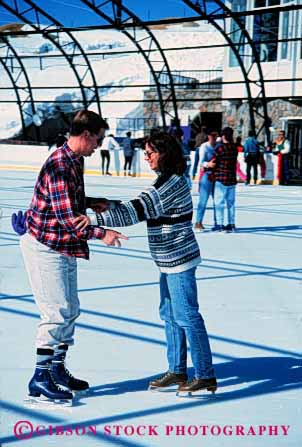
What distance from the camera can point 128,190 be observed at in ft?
49.8

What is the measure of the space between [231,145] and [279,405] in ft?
19.1

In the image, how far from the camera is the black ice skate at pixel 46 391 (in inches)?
124

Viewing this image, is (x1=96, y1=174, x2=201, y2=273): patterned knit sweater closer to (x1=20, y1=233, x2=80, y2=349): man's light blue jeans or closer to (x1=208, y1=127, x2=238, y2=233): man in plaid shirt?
(x1=20, y1=233, x2=80, y2=349): man's light blue jeans

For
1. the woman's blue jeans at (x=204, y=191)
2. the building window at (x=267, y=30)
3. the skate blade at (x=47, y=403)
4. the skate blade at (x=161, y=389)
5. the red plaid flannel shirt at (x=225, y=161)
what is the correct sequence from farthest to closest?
1. the building window at (x=267, y=30)
2. the woman's blue jeans at (x=204, y=191)
3. the red plaid flannel shirt at (x=225, y=161)
4. the skate blade at (x=161, y=389)
5. the skate blade at (x=47, y=403)

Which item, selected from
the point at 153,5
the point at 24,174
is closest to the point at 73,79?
the point at 153,5

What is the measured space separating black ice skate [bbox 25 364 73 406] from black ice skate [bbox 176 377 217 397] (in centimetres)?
51

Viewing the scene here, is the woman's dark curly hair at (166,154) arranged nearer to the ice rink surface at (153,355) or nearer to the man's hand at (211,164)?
the ice rink surface at (153,355)

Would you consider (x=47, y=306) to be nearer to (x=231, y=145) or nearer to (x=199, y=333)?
(x=199, y=333)

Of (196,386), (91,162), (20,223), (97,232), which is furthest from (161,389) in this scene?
(91,162)

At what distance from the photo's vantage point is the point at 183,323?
322 cm

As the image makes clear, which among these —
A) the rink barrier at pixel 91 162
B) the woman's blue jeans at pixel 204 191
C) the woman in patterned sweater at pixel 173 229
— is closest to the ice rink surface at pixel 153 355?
the woman in patterned sweater at pixel 173 229

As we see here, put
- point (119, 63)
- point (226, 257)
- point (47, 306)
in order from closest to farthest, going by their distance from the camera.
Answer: point (47, 306) < point (226, 257) < point (119, 63)

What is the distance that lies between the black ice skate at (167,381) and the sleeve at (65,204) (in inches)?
32.0

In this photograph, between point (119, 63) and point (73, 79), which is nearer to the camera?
point (73, 79)
